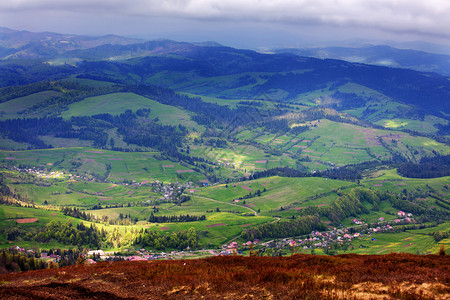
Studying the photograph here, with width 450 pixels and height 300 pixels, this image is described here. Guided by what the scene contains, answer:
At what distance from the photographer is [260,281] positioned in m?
31.8

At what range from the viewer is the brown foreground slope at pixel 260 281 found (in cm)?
2738

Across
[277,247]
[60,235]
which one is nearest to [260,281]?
[277,247]

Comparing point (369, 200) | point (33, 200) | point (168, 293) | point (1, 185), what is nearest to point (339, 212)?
point (369, 200)

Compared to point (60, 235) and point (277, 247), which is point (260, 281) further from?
point (60, 235)

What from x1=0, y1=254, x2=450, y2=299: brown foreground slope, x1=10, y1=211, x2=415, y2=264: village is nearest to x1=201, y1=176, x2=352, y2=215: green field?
x1=10, y1=211, x2=415, y2=264: village

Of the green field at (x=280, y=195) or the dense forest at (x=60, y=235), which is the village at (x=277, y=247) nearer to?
the dense forest at (x=60, y=235)

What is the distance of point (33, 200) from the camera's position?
17500 centimetres

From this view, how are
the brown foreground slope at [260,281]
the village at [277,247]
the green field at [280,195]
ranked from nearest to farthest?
the brown foreground slope at [260,281]
the village at [277,247]
the green field at [280,195]

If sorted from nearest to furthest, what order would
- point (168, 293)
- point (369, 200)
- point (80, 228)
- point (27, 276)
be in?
1. point (168, 293)
2. point (27, 276)
3. point (80, 228)
4. point (369, 200)

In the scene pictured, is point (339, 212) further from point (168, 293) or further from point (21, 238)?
point (168, 293)


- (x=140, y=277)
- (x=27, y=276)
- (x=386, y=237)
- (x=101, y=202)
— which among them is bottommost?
(x=101, y=202)

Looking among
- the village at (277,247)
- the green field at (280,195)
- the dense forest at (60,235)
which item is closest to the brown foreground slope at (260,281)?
the village at (277,247)

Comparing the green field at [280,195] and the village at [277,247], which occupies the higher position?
the village at [277,247]

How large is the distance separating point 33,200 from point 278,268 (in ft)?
575
